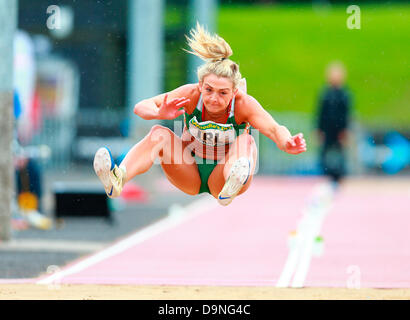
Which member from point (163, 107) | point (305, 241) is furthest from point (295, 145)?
point (305, 241)

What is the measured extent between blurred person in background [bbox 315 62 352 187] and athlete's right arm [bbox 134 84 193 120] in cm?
788

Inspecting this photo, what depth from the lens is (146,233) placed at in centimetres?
1238

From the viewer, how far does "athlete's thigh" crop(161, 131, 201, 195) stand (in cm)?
536

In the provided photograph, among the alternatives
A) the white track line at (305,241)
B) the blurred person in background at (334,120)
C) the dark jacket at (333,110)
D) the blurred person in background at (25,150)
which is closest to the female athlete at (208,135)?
the white track line at (305,241)

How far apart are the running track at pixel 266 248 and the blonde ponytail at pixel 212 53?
3255 millimetres

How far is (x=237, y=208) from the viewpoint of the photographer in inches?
654

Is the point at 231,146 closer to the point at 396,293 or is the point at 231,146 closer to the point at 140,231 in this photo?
the point at 396,293

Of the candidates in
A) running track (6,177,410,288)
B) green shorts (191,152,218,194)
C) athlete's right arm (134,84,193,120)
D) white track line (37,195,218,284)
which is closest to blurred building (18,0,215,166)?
white track line (37,195,218,284)

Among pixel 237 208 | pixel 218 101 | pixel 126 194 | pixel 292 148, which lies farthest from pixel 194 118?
pixel 126 194

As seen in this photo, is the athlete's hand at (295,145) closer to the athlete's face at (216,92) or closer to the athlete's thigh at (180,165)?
the athlete's face at (216,92)

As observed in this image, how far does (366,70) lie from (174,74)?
73.2 ft

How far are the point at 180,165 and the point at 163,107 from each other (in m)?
0.61

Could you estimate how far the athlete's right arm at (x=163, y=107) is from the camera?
4.88 meters

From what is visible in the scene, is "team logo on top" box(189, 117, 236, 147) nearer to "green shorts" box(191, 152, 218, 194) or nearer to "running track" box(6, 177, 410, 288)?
"green shorts" box(191, 152, 218, 194)
